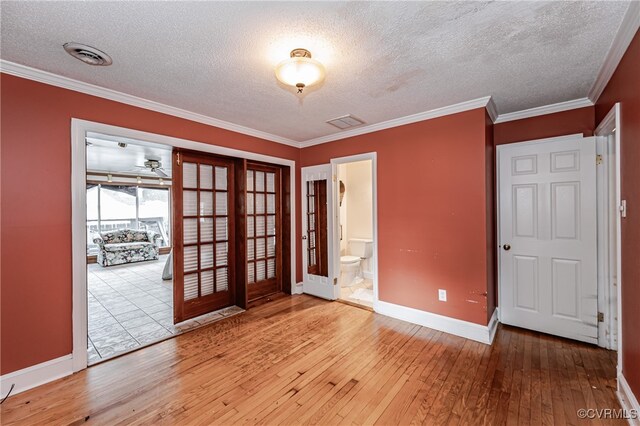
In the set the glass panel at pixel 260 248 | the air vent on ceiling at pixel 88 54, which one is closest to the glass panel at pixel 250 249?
the glass panel at pixel 260 248

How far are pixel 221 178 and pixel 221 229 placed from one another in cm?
72

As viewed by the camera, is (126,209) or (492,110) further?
(126,209)

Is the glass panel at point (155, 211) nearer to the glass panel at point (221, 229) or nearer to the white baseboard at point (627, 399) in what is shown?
the glass panel at point (221, 229)

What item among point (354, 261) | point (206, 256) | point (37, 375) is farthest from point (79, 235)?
point (354, 261)

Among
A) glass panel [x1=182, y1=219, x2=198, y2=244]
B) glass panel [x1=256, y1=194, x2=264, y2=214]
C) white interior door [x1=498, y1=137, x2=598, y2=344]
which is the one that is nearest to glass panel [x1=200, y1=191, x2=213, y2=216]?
glass panel [x1=182, y1=219, x2=198, y2=244]

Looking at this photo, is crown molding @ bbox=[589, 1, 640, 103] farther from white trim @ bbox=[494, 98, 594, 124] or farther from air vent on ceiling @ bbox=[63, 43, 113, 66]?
air vent on ceiling @ bbox=[63, 43, 113, 66]

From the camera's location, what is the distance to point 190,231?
11.2ft

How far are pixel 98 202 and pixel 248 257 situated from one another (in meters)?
6.74

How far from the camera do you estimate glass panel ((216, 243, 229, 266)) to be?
3.72 meters

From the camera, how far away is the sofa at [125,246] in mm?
6875

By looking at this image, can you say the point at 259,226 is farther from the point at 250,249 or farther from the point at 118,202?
the point at 118,202

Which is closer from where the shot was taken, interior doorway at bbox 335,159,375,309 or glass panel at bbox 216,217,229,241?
glass panel at bbox 216,217,229,241

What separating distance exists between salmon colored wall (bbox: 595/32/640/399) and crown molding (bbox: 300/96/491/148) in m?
1.00

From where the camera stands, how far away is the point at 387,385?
2.11m
